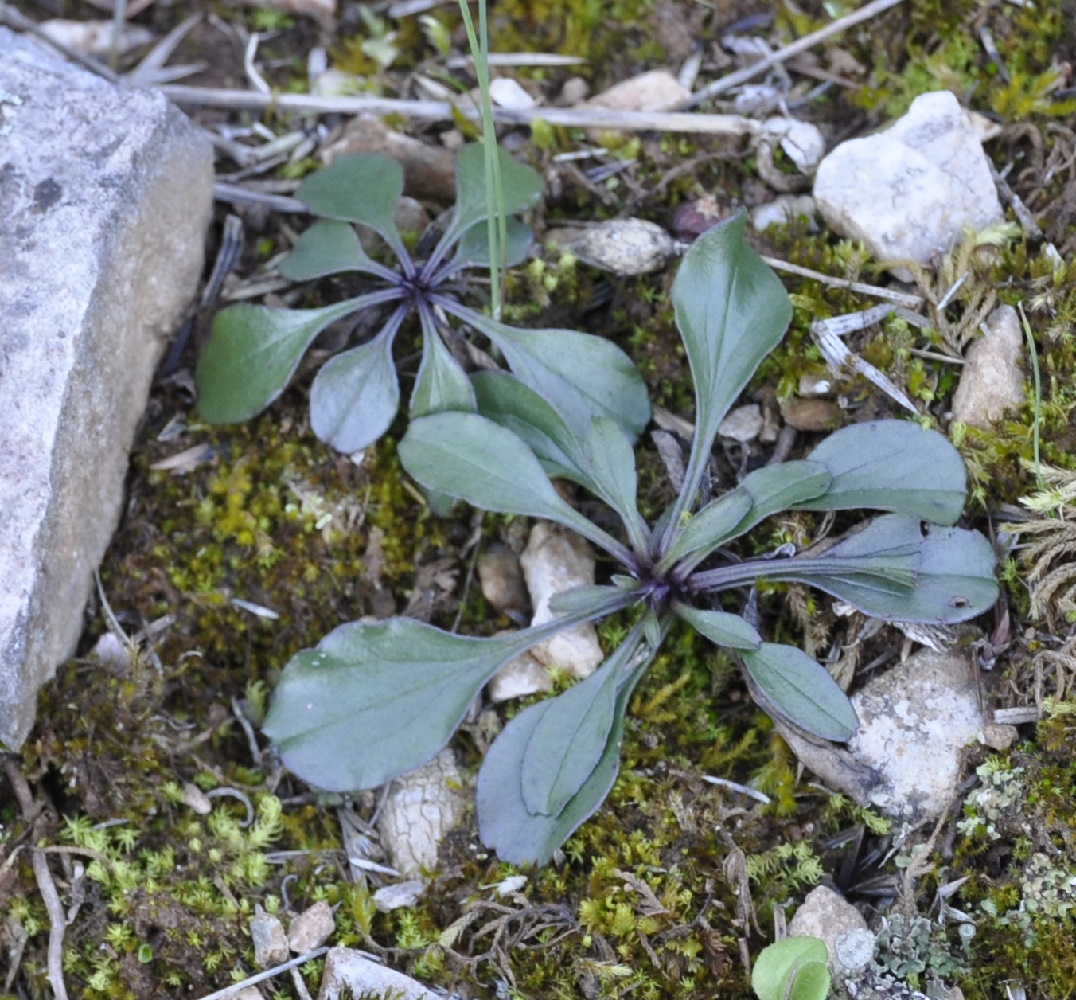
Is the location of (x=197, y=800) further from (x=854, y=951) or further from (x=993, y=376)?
(x=993, y=376)

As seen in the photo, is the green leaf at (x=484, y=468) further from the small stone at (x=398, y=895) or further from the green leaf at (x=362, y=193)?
the small stone at (x=398, y=895)

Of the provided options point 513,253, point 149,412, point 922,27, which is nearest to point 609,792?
point 513,253

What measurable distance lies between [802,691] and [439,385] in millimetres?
1079

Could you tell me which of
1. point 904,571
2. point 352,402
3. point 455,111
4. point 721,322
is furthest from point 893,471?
point 455,111

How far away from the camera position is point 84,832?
2.40m

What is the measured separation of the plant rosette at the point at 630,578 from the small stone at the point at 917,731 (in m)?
0.15

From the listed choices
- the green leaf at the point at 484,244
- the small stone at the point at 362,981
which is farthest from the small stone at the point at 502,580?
the small stone at the point at 362,981

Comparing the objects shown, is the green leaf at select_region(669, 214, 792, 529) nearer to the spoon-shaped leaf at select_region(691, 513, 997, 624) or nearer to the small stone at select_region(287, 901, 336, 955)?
the spoon-shaped leaf at select_region(691, 513, 997, 624)

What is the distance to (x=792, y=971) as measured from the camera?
6.57 feet

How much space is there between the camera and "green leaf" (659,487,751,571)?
233 centimetres

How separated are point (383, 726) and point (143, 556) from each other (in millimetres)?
782

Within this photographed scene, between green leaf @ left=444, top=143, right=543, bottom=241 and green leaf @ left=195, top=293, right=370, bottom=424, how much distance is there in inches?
11.3

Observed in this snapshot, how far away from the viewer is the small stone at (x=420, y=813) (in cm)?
243

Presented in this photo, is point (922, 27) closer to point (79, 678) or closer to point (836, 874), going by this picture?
point (836, 874)
